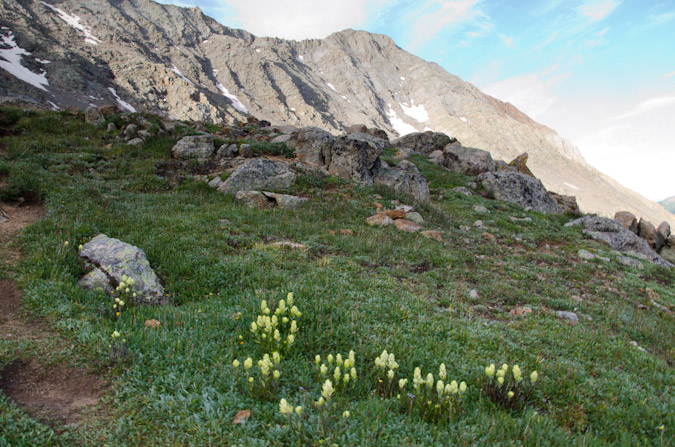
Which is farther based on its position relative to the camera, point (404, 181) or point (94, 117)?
point (94, 117)

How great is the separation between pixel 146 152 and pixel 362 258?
15114 mm

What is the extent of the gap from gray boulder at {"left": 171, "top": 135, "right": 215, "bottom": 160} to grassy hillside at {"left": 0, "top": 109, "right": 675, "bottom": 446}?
638 centimetres

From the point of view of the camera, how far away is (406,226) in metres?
12.7

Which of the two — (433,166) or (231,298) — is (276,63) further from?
(231,298)

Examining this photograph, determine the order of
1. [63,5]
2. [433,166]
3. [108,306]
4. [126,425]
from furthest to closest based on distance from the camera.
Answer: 1. [63,5]
2. [433,166]
3. [108,306]
4. [126,425]

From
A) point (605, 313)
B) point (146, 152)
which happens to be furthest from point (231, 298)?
point (146, 152)

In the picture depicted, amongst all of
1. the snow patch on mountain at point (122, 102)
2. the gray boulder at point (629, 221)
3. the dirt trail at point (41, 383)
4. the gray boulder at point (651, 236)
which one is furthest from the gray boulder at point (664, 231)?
the snow patch on mountain at point (122, 102)

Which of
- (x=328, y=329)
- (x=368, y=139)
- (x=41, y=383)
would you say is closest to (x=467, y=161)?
(x=368, y=139)

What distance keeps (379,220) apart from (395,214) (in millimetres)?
1222

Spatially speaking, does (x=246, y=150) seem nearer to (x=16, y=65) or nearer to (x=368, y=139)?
(x=368, y=139)

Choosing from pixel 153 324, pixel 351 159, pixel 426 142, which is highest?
pixel 426 142

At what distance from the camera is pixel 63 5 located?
146750 mm

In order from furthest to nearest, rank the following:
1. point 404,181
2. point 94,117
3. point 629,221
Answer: point 94,117, point 629,221, point 404,181

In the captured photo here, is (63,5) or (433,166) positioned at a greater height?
(63,5)
